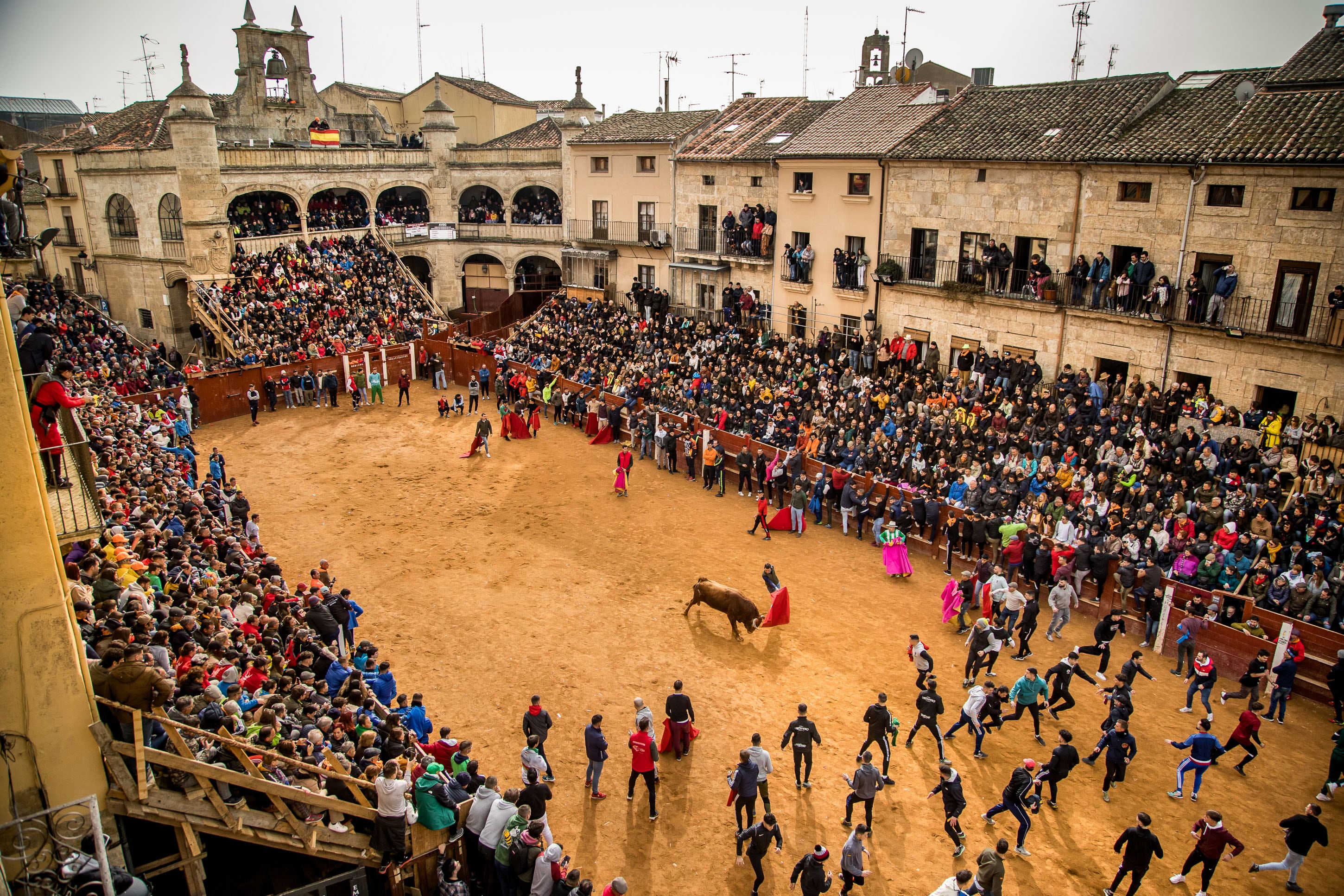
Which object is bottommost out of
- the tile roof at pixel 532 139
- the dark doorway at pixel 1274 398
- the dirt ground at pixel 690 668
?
the dirt ground at pixel 690 668

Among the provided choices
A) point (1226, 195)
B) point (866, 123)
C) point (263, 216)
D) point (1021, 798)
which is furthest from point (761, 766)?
point (263, 216)

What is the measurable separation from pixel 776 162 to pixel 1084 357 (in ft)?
44.4

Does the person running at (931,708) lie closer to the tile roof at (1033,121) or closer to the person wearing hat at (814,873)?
the person wearing hat at (814,873)

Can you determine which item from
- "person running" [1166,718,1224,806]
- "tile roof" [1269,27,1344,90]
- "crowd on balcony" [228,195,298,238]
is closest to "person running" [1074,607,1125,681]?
"person running" [1166,718,1224,806]

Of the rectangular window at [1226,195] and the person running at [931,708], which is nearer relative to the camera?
the person running at [931,708]

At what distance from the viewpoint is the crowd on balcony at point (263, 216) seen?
124ft

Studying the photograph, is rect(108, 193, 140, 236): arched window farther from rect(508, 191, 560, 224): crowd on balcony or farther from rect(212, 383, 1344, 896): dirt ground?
rect(212, 383, 1344, 896): dirt ground

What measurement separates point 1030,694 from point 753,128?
27.7 metres

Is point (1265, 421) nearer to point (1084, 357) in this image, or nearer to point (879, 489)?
point (1084, 357)

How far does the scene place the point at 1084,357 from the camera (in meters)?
23.4

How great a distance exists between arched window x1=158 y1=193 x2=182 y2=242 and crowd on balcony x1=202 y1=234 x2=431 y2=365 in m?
2.39

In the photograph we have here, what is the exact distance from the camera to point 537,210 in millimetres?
44906

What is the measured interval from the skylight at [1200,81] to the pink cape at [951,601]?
15.9 metres

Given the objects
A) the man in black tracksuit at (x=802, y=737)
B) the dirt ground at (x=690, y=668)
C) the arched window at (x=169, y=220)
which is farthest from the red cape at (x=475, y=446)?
the arched window at (x=169, y=220)
